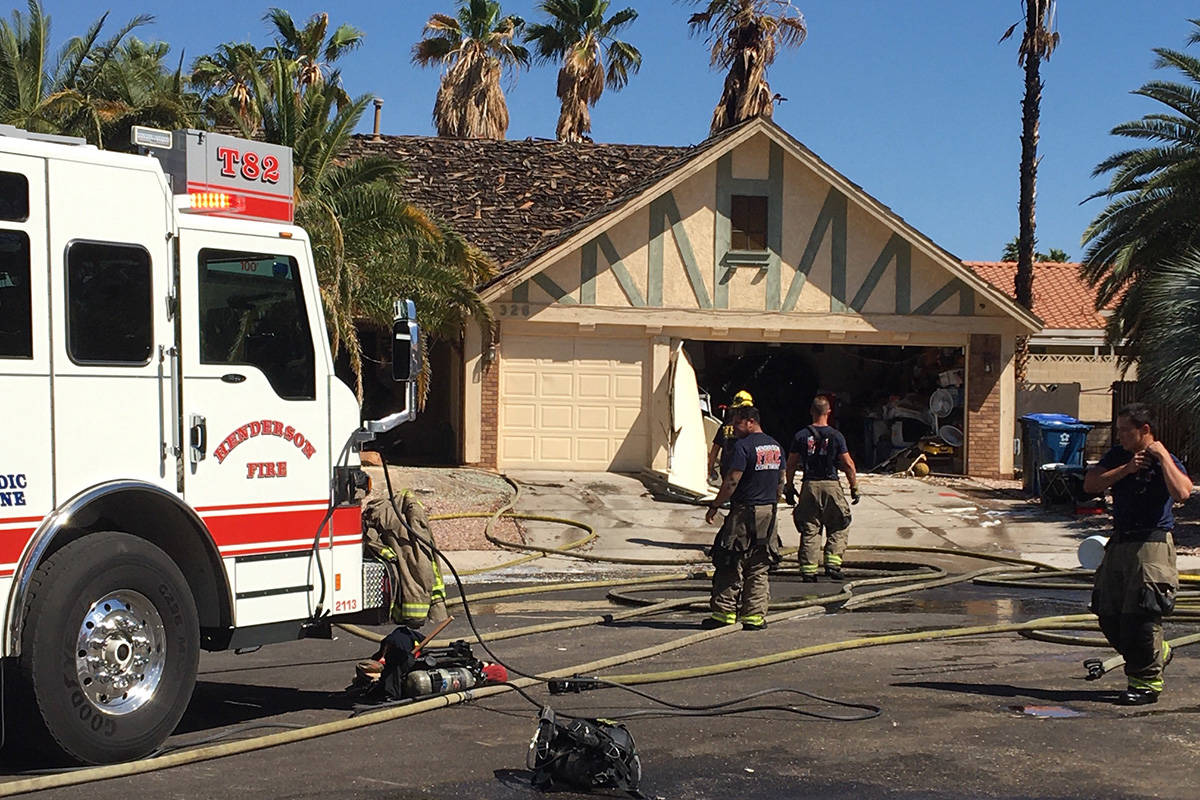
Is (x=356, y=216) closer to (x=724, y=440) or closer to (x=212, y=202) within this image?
(x=724, y=440)

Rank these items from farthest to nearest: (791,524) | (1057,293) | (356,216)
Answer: (1057,293), (356,216), (791,524)

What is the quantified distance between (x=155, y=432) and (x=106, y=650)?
3.43 ft

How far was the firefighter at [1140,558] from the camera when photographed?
804 centimetres

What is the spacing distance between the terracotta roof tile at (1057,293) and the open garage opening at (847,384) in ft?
12.9

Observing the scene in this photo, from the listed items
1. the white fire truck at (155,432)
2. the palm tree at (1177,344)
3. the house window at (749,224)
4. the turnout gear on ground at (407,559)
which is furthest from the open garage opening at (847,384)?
the white fire truck at (155,432)

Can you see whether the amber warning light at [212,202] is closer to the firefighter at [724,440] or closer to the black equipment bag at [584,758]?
the black equipment bag at [584,758]

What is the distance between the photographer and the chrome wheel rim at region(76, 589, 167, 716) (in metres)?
6.44

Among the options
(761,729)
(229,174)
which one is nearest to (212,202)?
(229,174)

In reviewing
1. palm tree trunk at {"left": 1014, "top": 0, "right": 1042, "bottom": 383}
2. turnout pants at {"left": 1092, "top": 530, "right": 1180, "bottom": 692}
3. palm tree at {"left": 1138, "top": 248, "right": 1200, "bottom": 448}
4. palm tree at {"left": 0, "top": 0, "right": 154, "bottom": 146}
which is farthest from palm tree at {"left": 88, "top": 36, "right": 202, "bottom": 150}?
palm tree trunk at {"left": 1014, "top": 0, "right": 1042, "bottom": 383}

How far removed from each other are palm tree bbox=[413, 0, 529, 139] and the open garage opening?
1486 cm

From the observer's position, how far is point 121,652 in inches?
259

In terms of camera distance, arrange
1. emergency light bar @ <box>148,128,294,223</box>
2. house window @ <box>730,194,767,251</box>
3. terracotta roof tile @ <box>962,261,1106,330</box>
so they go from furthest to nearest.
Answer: terracotta roof tile @ <box>962,261,1106,330</box> < house window @ <box>730,194,767,251</box> < emergency light bar @ <box>148,128,294,223</box>

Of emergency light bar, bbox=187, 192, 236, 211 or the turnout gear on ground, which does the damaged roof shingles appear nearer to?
the turnout gear on ground

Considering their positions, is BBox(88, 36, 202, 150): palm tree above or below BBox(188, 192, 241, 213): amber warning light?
above
